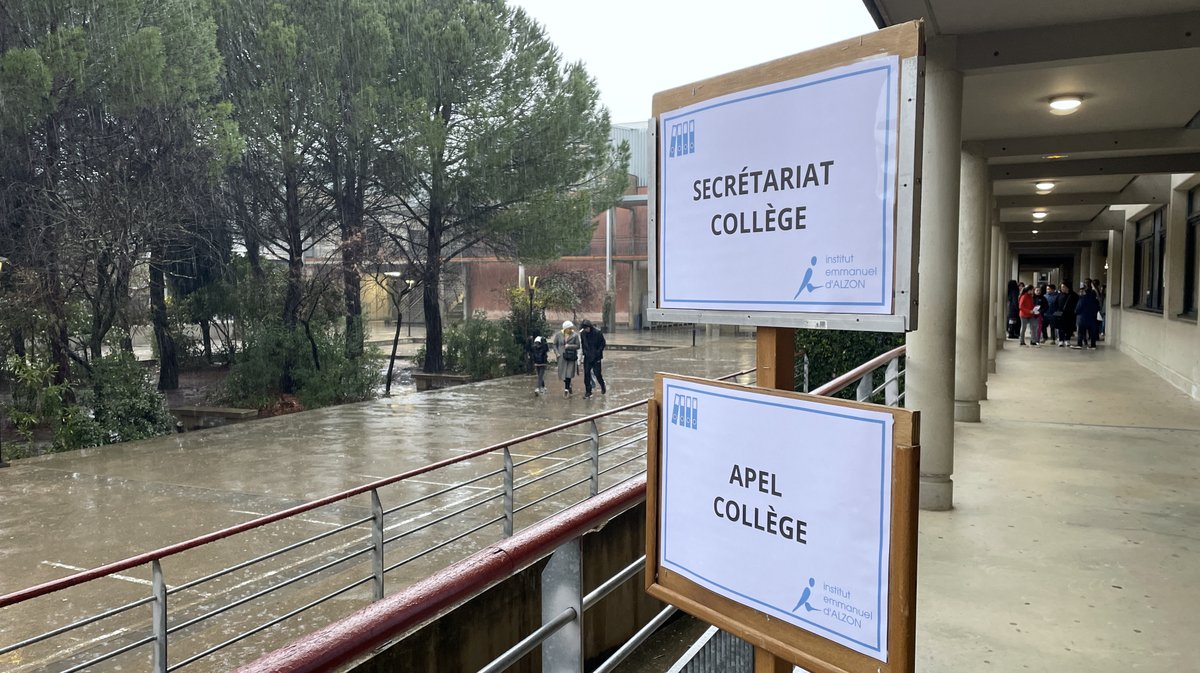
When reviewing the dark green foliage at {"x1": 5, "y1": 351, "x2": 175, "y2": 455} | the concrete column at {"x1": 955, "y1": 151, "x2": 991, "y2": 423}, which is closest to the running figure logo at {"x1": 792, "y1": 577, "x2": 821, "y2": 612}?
the concrete column at {"x1": 955, "y1": 151, "x2": 991, "y2": 423}

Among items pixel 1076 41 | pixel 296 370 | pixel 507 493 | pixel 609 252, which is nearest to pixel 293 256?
pixel 296 370

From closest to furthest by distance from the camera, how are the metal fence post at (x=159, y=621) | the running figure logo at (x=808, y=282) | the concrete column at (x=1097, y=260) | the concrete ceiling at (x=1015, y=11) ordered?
1. the running figure logo at (x=808, y=282)
2. the metal fence post at (x=159, y=621)
3. the concrete ceiling at (x=1015, y=11)
4. the concrete column at (x=1097, y=260)

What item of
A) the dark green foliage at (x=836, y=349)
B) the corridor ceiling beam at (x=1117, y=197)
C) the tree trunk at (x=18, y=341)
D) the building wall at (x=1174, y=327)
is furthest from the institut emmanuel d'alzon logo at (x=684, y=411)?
the tree trunk at (x=18, y=341)

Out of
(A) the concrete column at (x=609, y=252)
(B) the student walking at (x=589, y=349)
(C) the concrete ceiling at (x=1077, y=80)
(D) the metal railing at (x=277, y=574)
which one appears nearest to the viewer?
(D) the metal railing at (x=277, y=574)

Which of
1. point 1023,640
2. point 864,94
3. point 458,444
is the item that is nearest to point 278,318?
point 458,444

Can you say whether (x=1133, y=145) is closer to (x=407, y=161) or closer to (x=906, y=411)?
(x=906, y=411)

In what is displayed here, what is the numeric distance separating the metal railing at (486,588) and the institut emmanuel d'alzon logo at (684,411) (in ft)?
0.84

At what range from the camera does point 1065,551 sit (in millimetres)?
5027

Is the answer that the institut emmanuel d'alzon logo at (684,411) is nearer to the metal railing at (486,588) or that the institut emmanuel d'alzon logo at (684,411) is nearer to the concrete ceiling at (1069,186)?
the metal railing at (486,588)

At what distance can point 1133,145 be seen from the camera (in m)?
10.2

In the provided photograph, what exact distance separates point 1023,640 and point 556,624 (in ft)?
9.81

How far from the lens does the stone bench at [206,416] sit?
1780cm

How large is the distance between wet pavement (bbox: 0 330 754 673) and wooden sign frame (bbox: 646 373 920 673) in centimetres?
482

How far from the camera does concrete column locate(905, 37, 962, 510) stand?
5.90m
